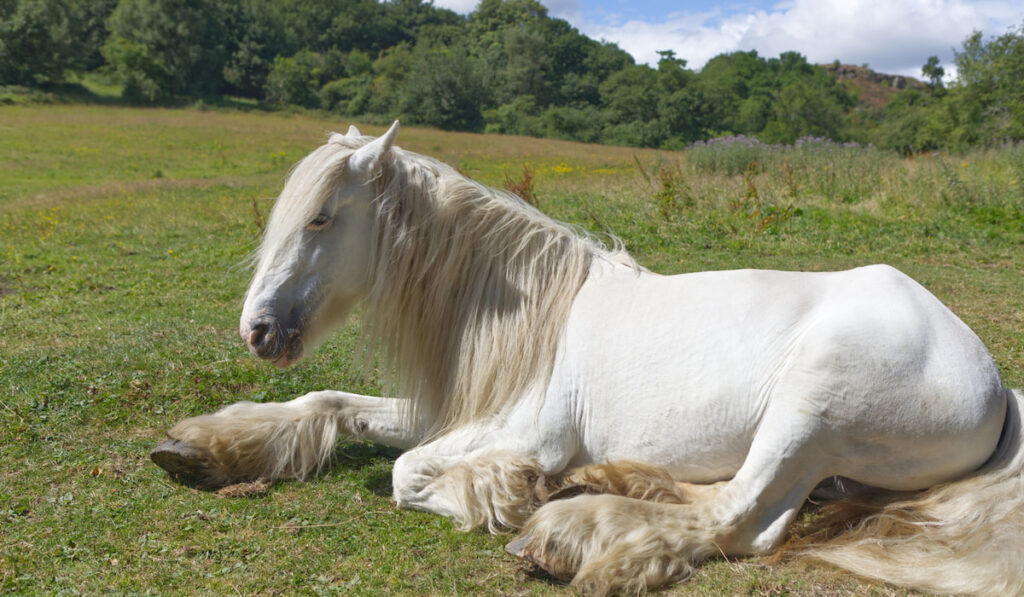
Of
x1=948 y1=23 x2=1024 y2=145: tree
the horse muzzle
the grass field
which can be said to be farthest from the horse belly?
x1=948 y1=23 x2=1024 y2=145: tree

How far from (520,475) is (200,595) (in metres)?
1.34

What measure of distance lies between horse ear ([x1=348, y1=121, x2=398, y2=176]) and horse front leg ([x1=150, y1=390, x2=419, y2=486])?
123 cm

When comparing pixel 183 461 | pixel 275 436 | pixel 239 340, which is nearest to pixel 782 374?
pixel 275 436

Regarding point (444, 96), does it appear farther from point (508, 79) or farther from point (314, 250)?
point (314, 250)

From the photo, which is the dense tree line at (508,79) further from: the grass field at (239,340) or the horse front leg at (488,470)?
the horse front leg at (488,470)

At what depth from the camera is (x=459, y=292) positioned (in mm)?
3533

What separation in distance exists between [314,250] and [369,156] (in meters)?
0.52

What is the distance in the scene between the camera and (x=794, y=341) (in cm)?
288

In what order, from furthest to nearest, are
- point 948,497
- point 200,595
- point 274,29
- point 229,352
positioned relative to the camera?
point 274,29 → point 229,352 → point 948,497 → point 200,595

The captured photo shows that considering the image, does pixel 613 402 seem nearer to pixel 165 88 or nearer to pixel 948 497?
pixel 948 497

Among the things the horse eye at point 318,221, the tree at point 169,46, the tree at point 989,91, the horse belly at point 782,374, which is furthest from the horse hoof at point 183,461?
the tree at point 169,46

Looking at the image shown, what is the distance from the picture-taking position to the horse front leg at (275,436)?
11.4 feet

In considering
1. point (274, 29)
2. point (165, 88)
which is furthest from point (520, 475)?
point (274, 29)

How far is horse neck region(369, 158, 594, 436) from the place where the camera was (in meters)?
3.38
